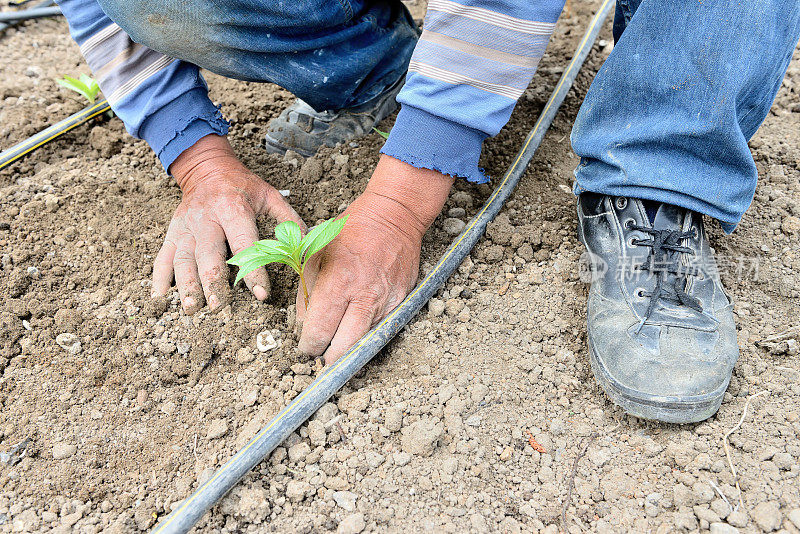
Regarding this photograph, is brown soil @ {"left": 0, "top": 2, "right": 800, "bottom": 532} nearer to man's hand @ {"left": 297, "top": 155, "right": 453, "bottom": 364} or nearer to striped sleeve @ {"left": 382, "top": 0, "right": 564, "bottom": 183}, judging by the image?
man's hand @ {"left": 297, "top": 155, "right": 453, "bottom": 364}

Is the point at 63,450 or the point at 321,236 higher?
the point at 321,236

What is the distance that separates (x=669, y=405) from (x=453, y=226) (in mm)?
781

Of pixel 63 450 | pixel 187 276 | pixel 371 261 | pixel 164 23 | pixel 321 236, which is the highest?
pixel 164 23

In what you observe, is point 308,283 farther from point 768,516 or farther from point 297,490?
point 768,516

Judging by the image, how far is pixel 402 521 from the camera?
119 centimetres

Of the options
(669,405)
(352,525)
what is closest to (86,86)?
(352,525)

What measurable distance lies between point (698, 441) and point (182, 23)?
5.43ft

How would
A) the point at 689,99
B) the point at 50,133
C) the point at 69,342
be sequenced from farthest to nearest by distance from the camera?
the point at 50,133 → the point at 69,342 → the point at 689,99

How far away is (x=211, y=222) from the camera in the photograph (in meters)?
1.65

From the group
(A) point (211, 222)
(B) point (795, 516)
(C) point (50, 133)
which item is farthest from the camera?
(C) point (50, 133)

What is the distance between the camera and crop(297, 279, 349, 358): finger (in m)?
1.43

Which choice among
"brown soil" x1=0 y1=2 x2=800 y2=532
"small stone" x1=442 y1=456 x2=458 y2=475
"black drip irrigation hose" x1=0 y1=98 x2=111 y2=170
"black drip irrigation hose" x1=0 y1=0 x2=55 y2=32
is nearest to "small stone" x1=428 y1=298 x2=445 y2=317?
"brown soil" x1=0 y1=2 x2=800 y2=532

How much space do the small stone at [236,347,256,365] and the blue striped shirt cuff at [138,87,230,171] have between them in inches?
27.2

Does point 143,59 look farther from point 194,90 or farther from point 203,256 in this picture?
point 203,256
